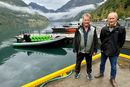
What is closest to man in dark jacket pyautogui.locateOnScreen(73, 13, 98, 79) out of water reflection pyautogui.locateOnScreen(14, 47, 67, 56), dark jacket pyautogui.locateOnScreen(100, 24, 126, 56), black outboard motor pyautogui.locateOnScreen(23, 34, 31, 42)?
dark jacket pyautogui.locateOnScreen(100, 24, 126, 56)

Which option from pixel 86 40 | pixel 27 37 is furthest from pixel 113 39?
pixel 27 37

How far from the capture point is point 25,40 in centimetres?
2581

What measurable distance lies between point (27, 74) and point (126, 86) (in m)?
10.0


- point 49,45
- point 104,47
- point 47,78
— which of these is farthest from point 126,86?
point 49,45

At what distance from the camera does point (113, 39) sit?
490 cm

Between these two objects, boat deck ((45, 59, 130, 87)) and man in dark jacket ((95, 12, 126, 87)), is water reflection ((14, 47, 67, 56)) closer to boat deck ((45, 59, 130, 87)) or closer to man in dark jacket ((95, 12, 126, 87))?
boat deck ((45, 59, 130, 87))

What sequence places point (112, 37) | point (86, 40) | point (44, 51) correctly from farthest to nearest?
1. point (44, 51)
2. point (86, 40)
3. point (112, 37)

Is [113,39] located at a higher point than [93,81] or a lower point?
higher

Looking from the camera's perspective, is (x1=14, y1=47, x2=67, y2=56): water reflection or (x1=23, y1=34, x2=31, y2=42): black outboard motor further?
(x1=23, y1=34, x2=31, y2=42): black outboard motor

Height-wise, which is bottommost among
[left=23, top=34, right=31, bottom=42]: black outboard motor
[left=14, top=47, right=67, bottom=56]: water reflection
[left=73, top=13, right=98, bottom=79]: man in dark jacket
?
[left=14, top=47, right=67, bottom=56]: water reflection

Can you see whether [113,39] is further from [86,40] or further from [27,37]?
[27,37]

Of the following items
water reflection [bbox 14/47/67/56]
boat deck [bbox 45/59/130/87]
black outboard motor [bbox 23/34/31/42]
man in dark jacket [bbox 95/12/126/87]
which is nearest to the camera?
man in dark jacket [bbox 95/12/126/87]

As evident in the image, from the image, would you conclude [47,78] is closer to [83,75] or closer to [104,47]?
[83,75]

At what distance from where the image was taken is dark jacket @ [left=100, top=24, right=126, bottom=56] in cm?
482
